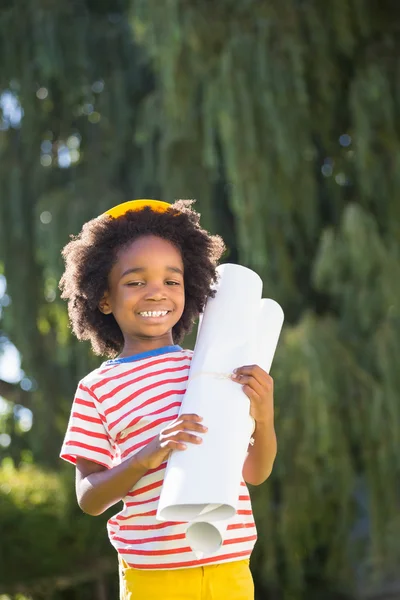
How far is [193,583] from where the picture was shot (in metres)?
1.78

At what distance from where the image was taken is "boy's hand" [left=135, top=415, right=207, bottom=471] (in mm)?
1696

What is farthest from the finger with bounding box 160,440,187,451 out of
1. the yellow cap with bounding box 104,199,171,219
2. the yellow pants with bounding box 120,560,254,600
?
the yellow cap with bounding box 104,199,171,219

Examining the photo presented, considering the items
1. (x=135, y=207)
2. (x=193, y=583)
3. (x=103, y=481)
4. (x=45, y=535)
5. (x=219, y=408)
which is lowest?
(x=45, y=535)

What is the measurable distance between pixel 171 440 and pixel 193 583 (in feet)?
0.87

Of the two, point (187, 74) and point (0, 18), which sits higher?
point (0, 18)

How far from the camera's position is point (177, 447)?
1693 mm

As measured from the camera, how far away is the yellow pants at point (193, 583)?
1.78m

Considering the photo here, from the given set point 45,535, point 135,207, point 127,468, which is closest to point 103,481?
point 127,468

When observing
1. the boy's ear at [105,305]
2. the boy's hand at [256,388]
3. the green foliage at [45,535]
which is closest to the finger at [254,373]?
the boy's hand at [256,388]

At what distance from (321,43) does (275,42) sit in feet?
0.86

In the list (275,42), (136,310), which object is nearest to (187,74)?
(275,42)

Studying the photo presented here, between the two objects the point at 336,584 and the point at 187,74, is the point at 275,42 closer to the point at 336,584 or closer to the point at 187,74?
the point at 187,74

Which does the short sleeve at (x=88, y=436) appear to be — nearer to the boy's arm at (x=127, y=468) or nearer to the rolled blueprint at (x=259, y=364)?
the boy's arm at (x=127, y=468)

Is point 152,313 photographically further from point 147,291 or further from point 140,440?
point 140,440
